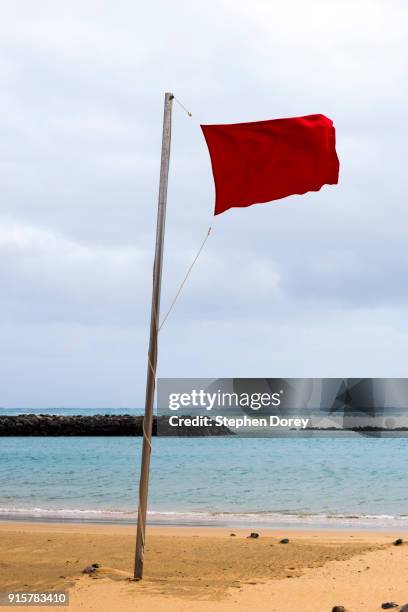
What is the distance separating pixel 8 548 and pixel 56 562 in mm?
1733

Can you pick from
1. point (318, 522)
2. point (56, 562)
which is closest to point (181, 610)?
point (56, 562)

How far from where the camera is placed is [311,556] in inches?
493

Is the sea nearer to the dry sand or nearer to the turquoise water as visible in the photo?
the turquoise water

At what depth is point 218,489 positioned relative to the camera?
26.1 m

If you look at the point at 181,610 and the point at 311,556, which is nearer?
the point at 181,610

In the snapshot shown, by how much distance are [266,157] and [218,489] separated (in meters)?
18.2

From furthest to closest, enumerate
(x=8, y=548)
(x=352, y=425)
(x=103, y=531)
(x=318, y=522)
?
(x=352, y=425)
(x=318, y=522)
(x=103, y=531)
(x=8, y=548)

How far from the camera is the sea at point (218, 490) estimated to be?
19469 millimetres

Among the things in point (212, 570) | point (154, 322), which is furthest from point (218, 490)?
point (154, 322)

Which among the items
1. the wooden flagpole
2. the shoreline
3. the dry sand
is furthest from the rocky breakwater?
the wooden flagpole

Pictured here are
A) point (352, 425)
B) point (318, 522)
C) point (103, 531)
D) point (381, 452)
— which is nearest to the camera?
point (103, 531)

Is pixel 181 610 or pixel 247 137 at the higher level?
pixel 247 137

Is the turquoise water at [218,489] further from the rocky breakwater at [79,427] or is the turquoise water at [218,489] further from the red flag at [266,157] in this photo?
the rocky breakwater at [79,427]

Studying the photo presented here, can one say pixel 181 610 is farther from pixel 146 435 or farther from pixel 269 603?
pixel 146 435
